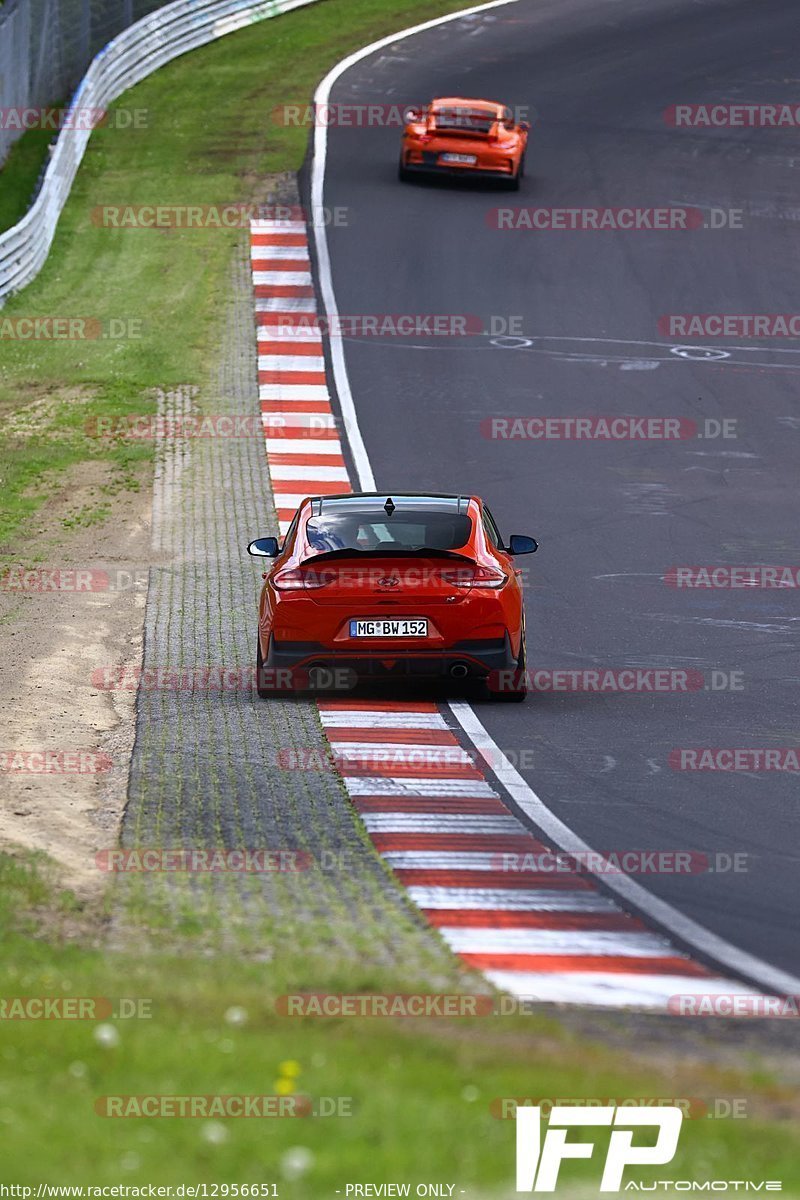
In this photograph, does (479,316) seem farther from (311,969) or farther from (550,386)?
(311,969)

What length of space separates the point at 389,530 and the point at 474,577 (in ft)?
2.49

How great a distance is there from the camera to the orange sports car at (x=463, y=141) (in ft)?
116

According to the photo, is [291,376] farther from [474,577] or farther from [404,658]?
[404,658]

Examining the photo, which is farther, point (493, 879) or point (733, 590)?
point (733, 590)

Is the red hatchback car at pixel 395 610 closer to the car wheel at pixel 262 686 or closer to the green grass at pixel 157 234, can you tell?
the car wheel at pixel 262 686

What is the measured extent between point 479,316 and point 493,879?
68.4 feet

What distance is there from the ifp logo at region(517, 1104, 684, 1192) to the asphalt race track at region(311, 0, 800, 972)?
2.38 meters

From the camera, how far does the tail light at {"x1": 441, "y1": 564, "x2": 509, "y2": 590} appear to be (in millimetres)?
Answer: 13547

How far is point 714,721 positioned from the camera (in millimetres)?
13375

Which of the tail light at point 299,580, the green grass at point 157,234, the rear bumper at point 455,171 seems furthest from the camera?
the rear bumper at point 455,171

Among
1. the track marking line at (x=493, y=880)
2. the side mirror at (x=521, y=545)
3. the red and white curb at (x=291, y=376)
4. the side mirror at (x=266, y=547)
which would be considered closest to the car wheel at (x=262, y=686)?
the track marking line at (x=493, y=880)

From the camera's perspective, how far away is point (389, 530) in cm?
1391

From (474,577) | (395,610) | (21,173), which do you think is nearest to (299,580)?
(395,610)

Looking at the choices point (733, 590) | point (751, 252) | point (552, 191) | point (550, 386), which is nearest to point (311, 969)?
point (733, 590)
